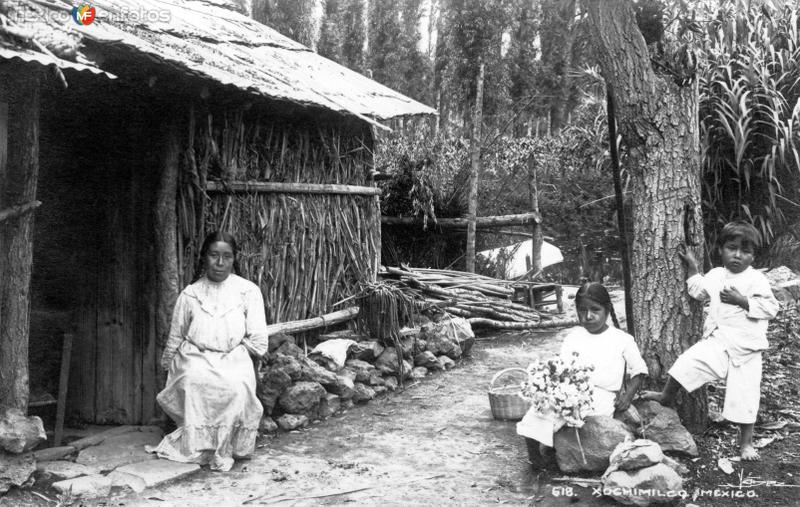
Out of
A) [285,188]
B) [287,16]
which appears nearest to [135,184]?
[285,188]

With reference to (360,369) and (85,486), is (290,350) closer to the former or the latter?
(360,369)

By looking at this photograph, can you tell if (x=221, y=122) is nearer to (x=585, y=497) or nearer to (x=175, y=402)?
(x=175, y=402)

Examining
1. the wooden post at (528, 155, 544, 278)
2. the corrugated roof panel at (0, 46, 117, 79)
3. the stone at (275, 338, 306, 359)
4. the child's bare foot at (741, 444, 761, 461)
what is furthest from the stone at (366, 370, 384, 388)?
the wooden post at (528, 155, 544, 278)

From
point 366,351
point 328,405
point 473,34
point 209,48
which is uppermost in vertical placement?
point 473,34

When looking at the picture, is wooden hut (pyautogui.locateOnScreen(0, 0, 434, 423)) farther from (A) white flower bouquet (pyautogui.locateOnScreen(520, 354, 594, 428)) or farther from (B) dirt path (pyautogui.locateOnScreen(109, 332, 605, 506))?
(A) white flower bouquet (pyautogui.locateOnScreen(520, 354, 594, 428))

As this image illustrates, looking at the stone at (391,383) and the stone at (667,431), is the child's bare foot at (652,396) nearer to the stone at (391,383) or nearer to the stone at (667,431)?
the stone at (667,431)

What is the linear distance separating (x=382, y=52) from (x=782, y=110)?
1183 inches

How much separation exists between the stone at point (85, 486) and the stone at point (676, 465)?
3.06 meters

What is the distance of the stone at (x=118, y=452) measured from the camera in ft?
14.2

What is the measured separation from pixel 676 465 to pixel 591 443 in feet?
1.49

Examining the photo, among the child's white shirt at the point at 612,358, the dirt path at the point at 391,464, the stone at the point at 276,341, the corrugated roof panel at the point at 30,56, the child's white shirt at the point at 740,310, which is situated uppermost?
the corrugated roof panel at the point at 30,56

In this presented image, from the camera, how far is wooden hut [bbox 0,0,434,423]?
3990 millimetres

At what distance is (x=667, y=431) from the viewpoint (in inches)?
162

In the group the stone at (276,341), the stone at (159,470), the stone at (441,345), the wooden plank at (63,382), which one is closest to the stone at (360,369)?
the stone at (276,341)
